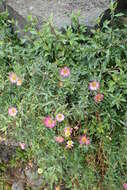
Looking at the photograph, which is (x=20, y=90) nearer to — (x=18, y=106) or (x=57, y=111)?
(x=18, y=106)

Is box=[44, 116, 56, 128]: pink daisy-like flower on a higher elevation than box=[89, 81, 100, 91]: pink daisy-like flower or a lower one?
lower

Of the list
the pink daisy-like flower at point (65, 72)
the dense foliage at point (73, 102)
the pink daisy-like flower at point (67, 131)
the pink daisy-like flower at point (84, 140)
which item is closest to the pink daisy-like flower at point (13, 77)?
the dense foliage at point (73, 102)

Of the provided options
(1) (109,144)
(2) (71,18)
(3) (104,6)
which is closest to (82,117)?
(1) (109,144)

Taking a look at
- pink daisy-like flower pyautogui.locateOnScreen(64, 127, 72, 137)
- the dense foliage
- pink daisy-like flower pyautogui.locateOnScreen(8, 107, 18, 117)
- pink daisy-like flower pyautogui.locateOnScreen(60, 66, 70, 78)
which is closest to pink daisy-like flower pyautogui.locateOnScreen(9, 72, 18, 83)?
the dense foliage

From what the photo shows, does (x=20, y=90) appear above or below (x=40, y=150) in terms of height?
above

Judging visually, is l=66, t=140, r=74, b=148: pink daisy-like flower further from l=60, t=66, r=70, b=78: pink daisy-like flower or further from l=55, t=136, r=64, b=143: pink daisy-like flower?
l=60, t=66, r=70, b=78: pink daisy-like flower

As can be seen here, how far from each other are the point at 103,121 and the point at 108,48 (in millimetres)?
470

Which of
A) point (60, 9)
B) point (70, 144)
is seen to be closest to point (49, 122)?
point (70, 144)

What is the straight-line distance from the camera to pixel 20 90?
6.53 feet

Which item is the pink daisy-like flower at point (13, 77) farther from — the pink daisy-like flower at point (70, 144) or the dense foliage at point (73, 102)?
the pink daisy-like flower at point (70, 144)

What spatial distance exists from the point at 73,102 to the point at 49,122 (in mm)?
208

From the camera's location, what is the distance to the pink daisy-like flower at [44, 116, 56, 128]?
1.84 m

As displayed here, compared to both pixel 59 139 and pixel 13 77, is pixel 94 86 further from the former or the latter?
pixel 13 77

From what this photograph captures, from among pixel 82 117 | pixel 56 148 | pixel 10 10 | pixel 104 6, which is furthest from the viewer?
pixel 10 10
